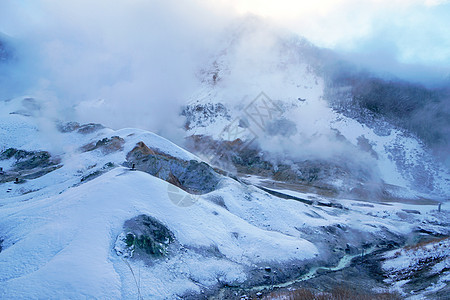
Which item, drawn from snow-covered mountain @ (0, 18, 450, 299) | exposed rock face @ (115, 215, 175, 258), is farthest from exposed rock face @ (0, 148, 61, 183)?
A: exposed rock face @ (115, 215, 175, 258)

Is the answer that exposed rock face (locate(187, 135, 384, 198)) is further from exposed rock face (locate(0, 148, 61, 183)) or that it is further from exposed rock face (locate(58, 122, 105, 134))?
exposed rock face (locate(0, 148, 61, 183))

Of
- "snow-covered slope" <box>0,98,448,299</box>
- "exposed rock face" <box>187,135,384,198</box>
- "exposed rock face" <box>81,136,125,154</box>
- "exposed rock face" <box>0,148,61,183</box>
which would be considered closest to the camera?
"snow-covered slope" <box>0,98,448,299</box>

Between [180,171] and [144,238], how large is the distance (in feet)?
62.6

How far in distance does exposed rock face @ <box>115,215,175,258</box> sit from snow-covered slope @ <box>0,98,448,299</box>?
252 mm

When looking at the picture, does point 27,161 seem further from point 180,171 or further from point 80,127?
point 180,171

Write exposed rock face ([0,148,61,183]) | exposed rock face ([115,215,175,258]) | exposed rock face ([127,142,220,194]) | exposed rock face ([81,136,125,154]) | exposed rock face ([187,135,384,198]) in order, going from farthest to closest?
1. exposed rock face ([187,135,384,198])
2. exposed rock face ([0,148,61,183])
3. exposed rock face ([81,136,125,154])
4. exposed rock face ([127,142,220,194])
5. exposed rock face ([115,215,175,258])

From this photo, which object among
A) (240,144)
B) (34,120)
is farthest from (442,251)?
(34,120)

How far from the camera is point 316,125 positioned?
3214 inches

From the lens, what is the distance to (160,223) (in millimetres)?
17766

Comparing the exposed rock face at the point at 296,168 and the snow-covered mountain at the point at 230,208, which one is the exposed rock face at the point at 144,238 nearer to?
the snow-covered mountain at the point at 230,208

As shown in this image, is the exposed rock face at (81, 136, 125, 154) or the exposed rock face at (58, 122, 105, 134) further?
the exposed rock face at (58, 122, 105, 134)

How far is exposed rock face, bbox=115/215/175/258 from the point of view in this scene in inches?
587

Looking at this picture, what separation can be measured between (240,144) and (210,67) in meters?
40.0

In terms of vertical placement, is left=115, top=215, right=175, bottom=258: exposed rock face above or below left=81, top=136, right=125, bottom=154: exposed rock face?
below
